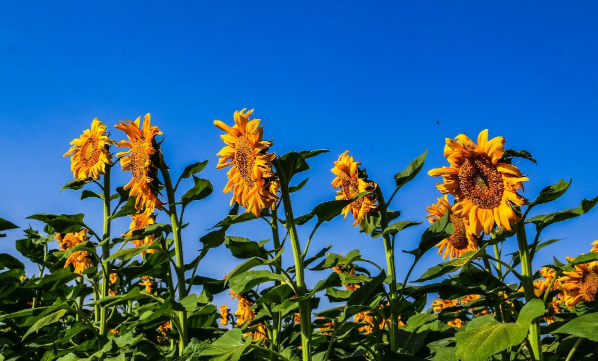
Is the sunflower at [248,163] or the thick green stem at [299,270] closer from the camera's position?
the thick green stem at [299,270]

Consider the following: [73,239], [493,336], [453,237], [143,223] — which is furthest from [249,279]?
[73,239]

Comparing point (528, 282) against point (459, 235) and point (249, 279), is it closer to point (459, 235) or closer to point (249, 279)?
point (249, 279)

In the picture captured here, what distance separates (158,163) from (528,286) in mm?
2324

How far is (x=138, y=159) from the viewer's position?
392cm

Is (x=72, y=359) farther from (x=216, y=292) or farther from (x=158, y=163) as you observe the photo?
(x=158, y=163)

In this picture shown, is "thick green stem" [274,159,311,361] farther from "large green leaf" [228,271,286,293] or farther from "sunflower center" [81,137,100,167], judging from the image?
"sunflower center" [81,137,100,167]

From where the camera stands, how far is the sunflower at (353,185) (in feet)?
12.1

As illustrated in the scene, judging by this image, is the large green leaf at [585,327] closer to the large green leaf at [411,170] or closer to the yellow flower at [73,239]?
the large green leaf at [411,170]

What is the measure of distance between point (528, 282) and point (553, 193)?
463 mm

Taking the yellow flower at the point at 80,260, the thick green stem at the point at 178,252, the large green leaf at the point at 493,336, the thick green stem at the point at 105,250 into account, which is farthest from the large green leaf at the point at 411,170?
the yellow flower at the point at 80,260

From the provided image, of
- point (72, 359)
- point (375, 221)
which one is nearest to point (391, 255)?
point (375, 221)

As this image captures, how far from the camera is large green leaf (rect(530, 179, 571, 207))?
9.50 feet

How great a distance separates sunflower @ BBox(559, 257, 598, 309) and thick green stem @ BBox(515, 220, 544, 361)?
1.25m

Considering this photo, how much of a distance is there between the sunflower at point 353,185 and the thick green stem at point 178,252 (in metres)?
1.08
